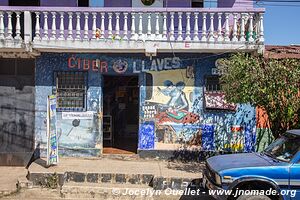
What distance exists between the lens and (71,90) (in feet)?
38.9

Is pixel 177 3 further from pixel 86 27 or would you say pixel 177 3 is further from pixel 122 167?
pixel 122 167

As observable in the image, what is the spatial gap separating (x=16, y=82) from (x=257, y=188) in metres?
7.97

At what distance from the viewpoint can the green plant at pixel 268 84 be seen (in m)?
8.47

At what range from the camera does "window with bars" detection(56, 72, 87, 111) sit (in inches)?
466

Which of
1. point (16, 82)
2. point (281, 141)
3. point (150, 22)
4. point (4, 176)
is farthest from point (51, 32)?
point (281, 141)

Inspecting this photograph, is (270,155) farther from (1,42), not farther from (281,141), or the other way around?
(1,42)

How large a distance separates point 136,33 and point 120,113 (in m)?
4.50

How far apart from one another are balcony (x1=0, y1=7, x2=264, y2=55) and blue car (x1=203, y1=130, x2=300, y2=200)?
4786 millimetres

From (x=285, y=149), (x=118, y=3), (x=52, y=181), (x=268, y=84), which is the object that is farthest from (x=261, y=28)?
(x=52, y=181)

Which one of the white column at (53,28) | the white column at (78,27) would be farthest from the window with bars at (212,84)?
the white column at (53,28)

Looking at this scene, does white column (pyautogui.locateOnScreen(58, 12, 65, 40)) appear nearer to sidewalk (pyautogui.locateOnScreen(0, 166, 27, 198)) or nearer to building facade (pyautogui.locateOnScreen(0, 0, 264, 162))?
A: building facade (pyautogui.locateOnScreen(0, 0, 264, 162))

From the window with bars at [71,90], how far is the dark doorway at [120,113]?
139cm

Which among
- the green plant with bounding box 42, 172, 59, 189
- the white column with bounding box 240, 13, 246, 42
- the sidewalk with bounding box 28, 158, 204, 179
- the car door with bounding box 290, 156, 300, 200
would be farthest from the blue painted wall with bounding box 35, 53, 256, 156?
the car door with bounding box 290, 156, 300, 200

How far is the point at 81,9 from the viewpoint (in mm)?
11000
